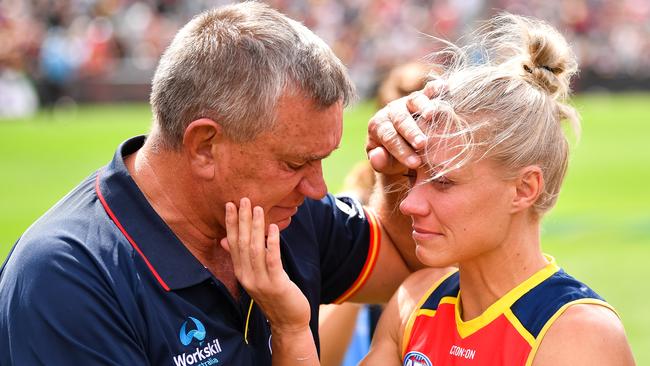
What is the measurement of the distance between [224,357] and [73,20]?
82.3 ft

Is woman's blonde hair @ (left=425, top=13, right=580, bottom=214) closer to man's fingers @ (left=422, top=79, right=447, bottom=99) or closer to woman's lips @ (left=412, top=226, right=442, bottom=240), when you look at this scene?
man's fingers @ (left=422, top=79, right=447, bottom=99)

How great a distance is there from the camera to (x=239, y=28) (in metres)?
3.23

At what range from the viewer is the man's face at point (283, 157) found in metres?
3.20

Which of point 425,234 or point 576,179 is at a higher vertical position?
point 425,234

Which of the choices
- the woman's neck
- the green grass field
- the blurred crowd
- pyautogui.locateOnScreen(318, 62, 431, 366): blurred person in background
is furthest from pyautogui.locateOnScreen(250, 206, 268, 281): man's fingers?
the blurred crowd

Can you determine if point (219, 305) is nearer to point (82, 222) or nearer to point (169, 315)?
point (169, 315)

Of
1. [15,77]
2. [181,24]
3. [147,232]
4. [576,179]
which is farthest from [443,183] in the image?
[181,24]

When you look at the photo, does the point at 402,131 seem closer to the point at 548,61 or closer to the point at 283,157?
the point at 283,157

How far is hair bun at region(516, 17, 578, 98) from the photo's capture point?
3.33 meters

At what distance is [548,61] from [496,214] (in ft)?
1.84

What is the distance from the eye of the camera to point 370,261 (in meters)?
3.97

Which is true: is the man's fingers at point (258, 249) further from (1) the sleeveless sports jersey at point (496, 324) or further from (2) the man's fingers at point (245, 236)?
(1) the sleeveless sports jersey at point (496, 324)

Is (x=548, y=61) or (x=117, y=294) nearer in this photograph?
(x=117, y=294)

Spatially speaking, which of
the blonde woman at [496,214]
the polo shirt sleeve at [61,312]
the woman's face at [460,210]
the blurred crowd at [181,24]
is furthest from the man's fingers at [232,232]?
the blurred crowd at [181,24]
